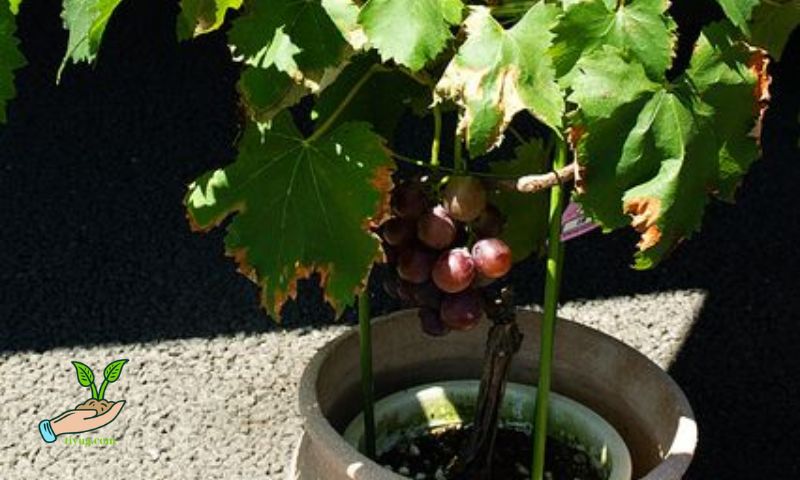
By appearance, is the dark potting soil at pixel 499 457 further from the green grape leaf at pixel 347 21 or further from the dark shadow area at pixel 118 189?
the dark shadow area at pixel 118 189

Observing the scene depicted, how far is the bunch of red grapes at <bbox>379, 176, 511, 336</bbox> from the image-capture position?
128 cm

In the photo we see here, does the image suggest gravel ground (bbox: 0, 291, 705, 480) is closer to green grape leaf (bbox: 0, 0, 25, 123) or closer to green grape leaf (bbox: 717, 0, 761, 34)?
green grape leaf (bbox: 0, 0, 25, 123)

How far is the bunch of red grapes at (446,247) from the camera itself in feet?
4.18

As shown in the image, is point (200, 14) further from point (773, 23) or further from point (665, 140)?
point (773, 23)

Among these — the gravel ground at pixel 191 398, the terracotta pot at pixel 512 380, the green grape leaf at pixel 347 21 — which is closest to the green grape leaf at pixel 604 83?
the green grape leaf at pixel 347 21

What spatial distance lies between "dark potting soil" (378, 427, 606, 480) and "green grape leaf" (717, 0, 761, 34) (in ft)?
2.35

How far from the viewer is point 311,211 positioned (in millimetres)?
1201

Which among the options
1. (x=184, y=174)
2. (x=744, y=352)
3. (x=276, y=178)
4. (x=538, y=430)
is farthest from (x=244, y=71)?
(x=184, y=174)

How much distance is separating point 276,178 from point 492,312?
328 millimetres

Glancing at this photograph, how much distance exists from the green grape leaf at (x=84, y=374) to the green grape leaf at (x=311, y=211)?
4.09 ft

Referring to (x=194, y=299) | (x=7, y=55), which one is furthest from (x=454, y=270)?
(x=194, y=299)

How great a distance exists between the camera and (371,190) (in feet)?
3.89

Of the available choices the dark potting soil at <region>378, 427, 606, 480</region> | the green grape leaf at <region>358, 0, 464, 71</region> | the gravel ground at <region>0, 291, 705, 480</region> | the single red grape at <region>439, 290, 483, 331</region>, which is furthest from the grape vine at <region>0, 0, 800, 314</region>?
the gravel ground at <region>0, 291, 705, 480</region>

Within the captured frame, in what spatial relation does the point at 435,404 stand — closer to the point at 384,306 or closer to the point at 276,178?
the point at 276,178
